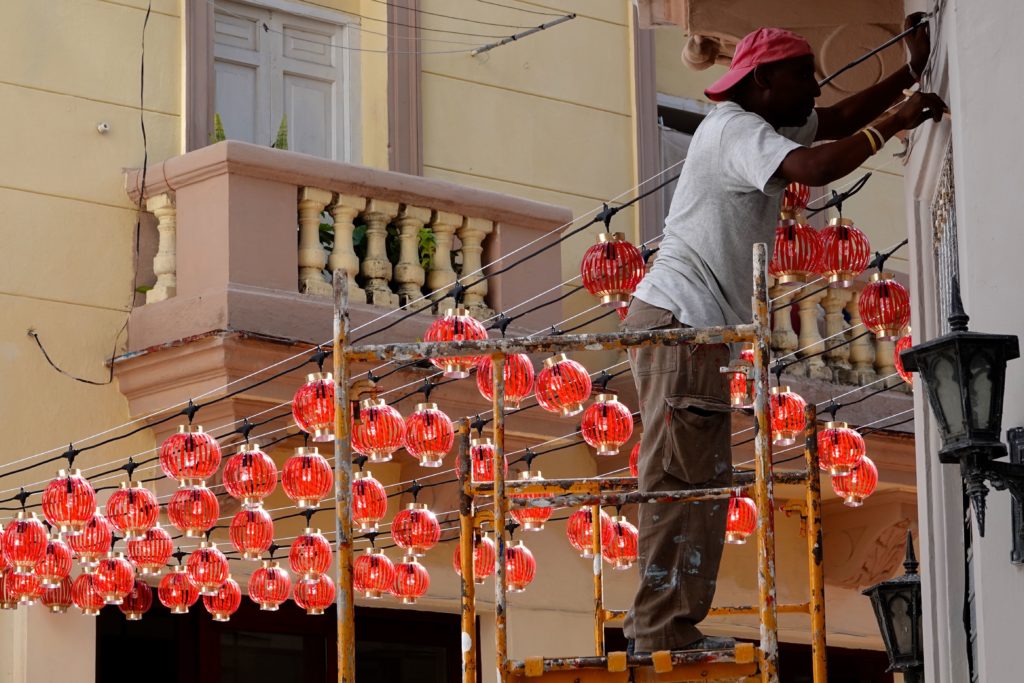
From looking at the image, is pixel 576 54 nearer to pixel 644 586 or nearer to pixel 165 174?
pixel 165 174

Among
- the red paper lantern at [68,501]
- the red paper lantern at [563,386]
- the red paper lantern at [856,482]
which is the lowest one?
the red paper lantern at [68,501]

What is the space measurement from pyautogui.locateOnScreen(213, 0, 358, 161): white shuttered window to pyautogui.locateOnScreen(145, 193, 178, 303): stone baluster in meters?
1.13

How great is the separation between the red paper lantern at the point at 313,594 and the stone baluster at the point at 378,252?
5.64 ft

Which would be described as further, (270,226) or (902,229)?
(902,229)

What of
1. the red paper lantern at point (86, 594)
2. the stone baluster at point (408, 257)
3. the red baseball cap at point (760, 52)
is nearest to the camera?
the red baseball cap at point (760, 52)

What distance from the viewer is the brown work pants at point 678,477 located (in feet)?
20.9

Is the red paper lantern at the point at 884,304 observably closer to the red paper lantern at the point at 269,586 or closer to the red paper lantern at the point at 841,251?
the red paper lantern at the point at 841,251

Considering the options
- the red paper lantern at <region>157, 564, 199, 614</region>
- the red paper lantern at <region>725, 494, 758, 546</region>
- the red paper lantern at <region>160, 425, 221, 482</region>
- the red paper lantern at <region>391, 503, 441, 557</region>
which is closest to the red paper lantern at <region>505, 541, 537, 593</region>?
the red paper lantern at <region>391, 503, 441, 557</region>

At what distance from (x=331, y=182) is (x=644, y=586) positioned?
644 centimetres

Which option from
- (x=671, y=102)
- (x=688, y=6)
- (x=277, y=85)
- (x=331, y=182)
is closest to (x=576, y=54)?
(x=671, y=102)

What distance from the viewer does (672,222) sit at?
22.3 feet

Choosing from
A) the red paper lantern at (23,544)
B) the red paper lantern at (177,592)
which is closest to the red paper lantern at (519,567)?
the red paper lantern at (177,592)

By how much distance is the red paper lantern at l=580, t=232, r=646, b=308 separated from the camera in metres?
10.7

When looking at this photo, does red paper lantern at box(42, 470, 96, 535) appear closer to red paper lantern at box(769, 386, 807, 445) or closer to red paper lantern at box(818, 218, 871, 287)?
red paper lantern at box(769, 386, 807, 445)
